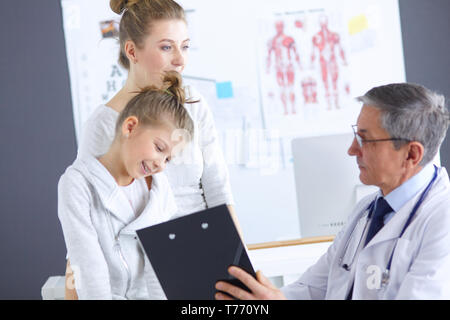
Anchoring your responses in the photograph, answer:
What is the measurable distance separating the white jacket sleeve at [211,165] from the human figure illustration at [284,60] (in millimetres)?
2183

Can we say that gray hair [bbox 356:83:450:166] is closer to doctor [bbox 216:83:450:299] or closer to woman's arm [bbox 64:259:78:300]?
doctor [bbox 216:83:450:299]

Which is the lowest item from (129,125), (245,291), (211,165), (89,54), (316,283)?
(316,283)

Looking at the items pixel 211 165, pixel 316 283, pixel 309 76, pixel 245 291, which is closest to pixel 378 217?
pixel 316 283

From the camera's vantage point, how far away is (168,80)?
4.83 ft

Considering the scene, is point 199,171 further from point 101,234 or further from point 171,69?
point 101,234

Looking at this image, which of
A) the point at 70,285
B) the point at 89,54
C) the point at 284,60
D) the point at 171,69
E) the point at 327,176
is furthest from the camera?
the point at 284,60

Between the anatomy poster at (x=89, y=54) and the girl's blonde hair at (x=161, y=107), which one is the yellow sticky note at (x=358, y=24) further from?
the girl's blonde hair at (x=161, y=107)

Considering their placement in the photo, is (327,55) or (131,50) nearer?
(131,50)

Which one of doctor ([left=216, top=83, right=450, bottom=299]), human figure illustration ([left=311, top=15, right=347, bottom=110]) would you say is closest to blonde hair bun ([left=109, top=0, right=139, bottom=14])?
doctor ([left=216, top=83, right=450, bottom=299])

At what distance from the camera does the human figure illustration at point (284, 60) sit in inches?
149

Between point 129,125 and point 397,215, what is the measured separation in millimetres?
694

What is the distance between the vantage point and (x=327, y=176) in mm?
2156

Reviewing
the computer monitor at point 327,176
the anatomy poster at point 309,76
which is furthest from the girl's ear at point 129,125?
the anatomy poster at point 309,76
